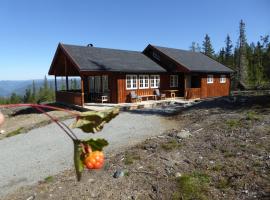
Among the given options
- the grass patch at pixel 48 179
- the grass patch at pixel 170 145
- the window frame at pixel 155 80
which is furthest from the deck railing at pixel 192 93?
the grass patch at pixel 48 179

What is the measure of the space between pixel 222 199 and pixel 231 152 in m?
2.82

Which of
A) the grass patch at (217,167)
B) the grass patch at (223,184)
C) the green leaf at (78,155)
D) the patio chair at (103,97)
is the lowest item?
the grass patch at (223,184)

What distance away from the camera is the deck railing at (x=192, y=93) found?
27.4 meters

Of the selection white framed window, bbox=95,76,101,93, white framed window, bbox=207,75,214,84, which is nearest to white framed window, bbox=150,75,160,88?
white framed window, bbox=95,76,101,93

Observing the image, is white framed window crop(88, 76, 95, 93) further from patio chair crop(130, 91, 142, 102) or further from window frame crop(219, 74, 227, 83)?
window frame crop(219, 74, 227, 83)

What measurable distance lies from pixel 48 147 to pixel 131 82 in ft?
40.7

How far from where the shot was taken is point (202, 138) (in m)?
10.9

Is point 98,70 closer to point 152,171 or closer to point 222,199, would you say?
point 152,171

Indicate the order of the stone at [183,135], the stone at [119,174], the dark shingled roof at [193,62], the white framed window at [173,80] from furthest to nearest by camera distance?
the white framed window at [173,80] → the dark shingled roof at [193,62] → the stone at [183,135] → the stone at [119,174]

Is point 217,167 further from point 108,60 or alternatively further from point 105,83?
point 105,83

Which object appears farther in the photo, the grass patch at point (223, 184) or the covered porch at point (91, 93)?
the covered porch at point (91, 93)

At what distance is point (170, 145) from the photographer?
410 inches

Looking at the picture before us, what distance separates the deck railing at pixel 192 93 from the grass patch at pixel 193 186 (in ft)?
66.0

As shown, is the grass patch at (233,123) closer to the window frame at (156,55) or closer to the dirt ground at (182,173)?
the dirt ground at (182,173)
